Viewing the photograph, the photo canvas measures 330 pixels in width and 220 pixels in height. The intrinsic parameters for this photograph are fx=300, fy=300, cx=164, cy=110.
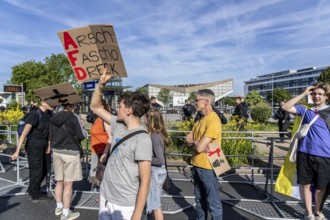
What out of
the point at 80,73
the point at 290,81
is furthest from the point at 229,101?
the point at 80,73

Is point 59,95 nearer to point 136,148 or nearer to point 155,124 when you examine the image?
point 155,124

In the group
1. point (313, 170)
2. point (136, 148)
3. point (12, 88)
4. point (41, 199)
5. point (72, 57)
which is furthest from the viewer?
point (12, 88)

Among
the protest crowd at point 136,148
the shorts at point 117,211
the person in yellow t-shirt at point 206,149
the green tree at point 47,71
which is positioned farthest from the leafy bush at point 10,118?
the green tree at point 47,71

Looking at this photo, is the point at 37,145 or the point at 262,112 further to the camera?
the point at 262,112

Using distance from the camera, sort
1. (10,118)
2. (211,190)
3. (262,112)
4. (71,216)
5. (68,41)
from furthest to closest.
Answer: (262,112) < (10,118) < (71,216) < (211,190) < (68,41)

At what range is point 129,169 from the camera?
2.31m

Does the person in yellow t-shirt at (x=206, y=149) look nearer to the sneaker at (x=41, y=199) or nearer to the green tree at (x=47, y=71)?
the sneaker at (x=41, y=199)

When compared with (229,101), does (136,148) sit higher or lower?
lower

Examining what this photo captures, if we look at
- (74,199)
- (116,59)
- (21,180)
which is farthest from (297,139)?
(21,180)

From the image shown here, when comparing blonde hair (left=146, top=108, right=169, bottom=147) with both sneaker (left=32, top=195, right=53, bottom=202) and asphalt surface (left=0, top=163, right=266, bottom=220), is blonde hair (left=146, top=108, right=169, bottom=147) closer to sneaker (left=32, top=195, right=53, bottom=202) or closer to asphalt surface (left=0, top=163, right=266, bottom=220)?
asphalt surface (left=0, top=163, right=266, bottom=220)

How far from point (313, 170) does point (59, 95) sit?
12.4 ft

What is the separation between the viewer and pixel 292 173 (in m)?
4.66

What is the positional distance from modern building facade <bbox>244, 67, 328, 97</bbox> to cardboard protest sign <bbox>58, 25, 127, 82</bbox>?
338ft

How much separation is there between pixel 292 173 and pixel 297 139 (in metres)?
0.70
